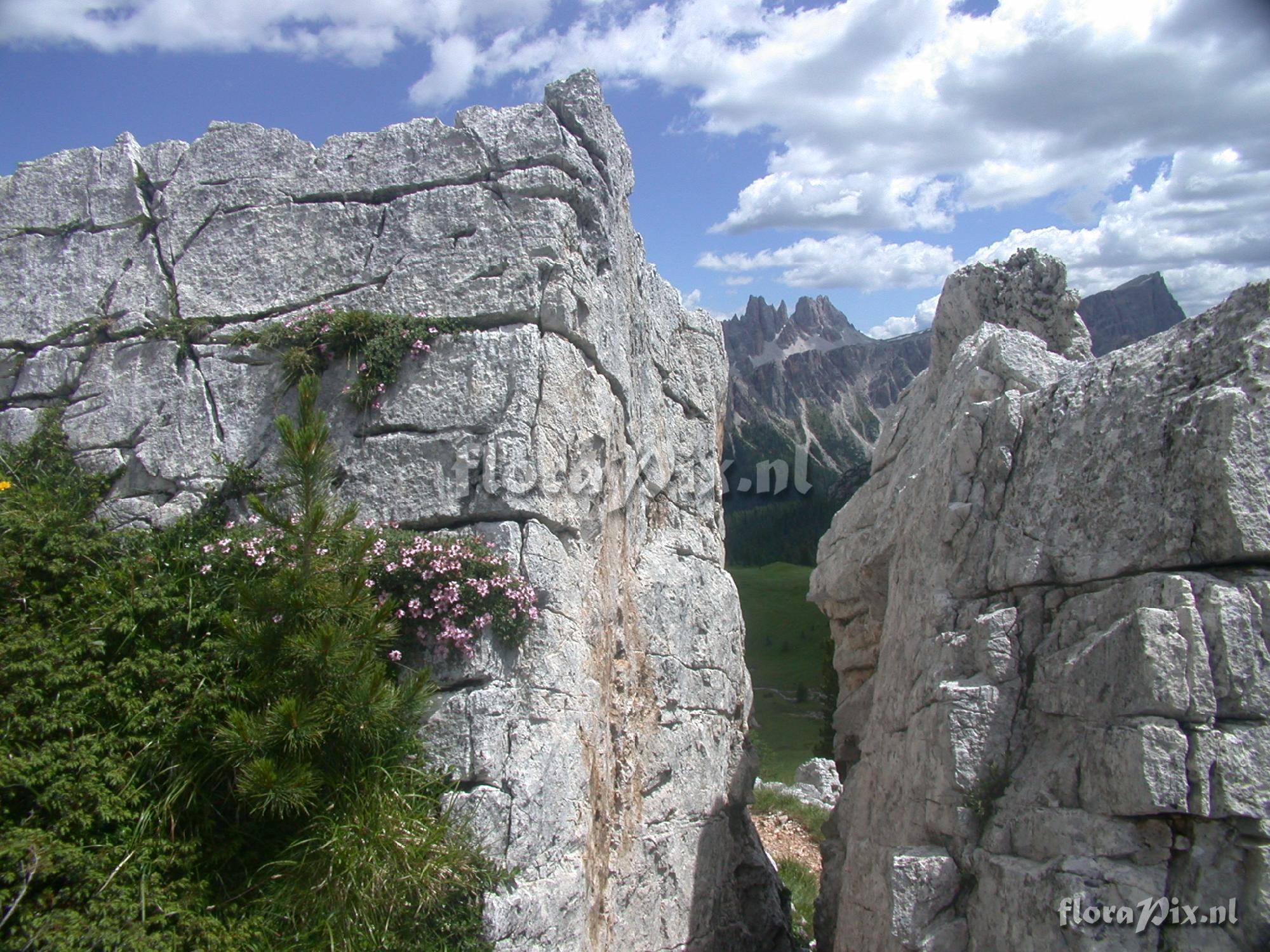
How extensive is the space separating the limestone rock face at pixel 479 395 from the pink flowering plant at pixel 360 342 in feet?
Answer: 0.56

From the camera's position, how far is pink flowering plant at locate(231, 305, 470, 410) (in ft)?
29.0

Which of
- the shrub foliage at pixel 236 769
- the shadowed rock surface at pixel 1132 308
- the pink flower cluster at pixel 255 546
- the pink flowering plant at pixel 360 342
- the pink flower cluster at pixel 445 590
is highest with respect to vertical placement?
the shadowed rock surface at pixel 1132 308

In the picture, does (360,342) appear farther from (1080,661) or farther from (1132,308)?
(1132,308)

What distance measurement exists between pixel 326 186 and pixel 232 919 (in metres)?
7.12

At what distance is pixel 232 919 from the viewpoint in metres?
6.32

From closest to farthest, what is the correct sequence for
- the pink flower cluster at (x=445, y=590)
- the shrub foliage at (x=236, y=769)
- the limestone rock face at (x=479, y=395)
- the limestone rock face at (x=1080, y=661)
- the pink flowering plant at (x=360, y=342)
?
the shrub foliage at (x=236, y=769), the limestone rock face at (x=1080, y=661), the pink flower cluster at (x=445, y=590), the limestone rock face at (x=479, y=395), the pink flowering plant at (x=360, y=342)

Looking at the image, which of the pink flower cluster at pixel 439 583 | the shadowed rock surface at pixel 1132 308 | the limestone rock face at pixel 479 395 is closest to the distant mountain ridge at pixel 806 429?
the shadowed rock surface at pixel 1132 308

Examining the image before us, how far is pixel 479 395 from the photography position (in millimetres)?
8703

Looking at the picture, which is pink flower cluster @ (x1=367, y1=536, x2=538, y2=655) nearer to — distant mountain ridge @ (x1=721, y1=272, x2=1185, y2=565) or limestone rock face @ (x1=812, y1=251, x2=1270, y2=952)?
limestone rock face @ (x1=812, y1=251, x2=1270, y2=952)

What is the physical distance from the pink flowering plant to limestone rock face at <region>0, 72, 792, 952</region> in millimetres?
170

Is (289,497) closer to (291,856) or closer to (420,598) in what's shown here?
(420,598)

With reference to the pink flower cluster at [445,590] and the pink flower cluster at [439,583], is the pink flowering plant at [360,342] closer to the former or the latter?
the pink flower cluster at [439,583]

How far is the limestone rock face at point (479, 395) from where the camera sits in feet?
27.0

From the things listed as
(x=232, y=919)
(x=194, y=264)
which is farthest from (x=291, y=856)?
(x=194, y=264)
